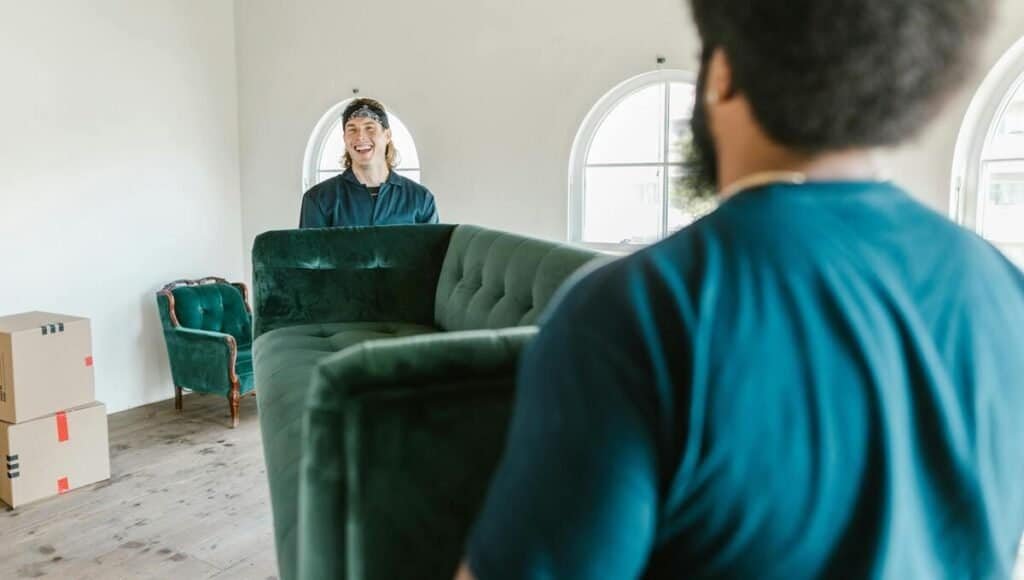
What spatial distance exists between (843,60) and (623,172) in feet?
13.1

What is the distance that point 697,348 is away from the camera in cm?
50

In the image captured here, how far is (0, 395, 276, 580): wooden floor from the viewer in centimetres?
278

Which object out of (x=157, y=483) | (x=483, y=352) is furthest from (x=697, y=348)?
(x=157, y=483)

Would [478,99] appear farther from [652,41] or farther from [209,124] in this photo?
[209,124]

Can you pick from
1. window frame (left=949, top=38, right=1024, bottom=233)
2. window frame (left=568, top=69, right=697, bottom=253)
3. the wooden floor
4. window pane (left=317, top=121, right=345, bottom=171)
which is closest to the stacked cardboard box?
the wooden floor

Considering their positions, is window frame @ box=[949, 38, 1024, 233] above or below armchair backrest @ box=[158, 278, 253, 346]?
above

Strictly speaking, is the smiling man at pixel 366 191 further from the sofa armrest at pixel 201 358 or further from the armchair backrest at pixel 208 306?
the armchair backrest at pixel 208 306

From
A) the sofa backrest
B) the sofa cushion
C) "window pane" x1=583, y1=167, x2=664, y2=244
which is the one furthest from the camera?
"window pane" x1=583, y1=167, x2=664, y2=244

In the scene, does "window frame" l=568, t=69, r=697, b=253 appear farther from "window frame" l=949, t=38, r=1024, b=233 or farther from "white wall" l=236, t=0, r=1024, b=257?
"window frame" l=949, t=38, r=1024, b=233

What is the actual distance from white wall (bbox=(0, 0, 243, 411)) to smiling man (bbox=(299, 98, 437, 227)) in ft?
6.78

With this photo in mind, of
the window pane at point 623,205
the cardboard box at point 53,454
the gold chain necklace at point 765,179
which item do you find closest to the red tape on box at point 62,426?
the cardboard box at point 53,454

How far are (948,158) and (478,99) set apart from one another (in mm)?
2590

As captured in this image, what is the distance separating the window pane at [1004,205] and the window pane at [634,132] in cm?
164

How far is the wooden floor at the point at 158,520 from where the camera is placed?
109 inches
